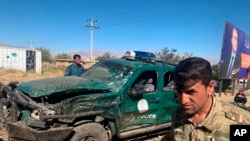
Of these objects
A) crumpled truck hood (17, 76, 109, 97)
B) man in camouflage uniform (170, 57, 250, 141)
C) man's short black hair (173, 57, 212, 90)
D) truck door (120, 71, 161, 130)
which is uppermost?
man's short black hair (173, 57, 212, 90)

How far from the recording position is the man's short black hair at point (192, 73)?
1800mm

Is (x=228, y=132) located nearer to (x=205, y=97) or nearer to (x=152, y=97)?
(x=205, y=97)

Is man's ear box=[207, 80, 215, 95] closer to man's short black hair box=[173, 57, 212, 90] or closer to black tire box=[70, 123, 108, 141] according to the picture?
man's short black hair box=[173, 57, 212, 90]

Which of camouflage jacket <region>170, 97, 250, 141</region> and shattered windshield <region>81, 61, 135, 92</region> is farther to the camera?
shattered windshield <region>81, 61, 135, 92</region>

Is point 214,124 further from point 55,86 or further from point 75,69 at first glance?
point 75,69

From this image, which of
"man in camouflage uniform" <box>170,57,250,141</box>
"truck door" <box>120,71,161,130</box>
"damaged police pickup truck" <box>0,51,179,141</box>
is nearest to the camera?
"man in camouflage uniform" <box>170,57,250,141</box>

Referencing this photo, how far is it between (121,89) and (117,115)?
478mm

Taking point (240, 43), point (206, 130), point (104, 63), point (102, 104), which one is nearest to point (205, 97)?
point (206, 130)

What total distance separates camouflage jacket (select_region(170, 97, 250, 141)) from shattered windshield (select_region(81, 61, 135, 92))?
12.5 feet

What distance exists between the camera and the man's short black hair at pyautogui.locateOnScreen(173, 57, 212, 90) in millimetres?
1800

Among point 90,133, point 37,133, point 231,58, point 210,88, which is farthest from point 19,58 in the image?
point 210,88

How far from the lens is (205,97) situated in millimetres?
1837

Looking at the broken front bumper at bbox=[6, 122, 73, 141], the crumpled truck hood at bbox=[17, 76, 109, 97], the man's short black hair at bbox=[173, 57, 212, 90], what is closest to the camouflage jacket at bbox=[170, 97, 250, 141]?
the man's short black hair at bbox=[173, 57, 212, 90]

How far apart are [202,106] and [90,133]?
12.1 feet
